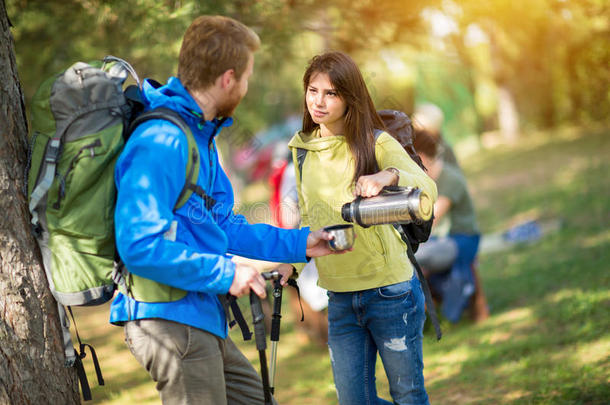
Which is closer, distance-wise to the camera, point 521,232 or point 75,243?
point 75,243

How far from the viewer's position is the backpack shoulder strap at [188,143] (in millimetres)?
2027

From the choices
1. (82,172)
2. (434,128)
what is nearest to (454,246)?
(434,128)

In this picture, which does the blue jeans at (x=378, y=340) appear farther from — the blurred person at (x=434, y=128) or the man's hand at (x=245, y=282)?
the blurred person at (x=434, y=128)

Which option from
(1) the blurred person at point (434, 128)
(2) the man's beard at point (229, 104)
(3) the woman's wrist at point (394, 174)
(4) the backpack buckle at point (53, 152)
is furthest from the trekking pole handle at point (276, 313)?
(1) the blurred person at point (434, 128)

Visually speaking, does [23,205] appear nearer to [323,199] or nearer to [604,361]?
[323,199]

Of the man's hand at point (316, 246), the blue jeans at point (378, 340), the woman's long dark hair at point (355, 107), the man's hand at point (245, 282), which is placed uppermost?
the woman's long dark hair at point (355, 107)

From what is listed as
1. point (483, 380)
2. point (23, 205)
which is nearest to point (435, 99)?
point (483, 380)

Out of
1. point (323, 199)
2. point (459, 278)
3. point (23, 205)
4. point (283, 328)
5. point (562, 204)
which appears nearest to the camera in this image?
point (23, 205)

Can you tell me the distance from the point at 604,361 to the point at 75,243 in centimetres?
341

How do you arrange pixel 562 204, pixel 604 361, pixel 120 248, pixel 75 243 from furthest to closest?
pixel 562 204 < pixel 604 361 < pixel 75 243 < pixel 120 248

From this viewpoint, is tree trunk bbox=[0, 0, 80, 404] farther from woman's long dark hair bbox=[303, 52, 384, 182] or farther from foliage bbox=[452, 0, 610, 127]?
foliage bbox=[452, 0, 610, 127]

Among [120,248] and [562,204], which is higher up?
[120,248]

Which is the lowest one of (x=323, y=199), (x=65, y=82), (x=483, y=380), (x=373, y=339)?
(x=483, y=380)

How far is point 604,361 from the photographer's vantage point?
3.96m
